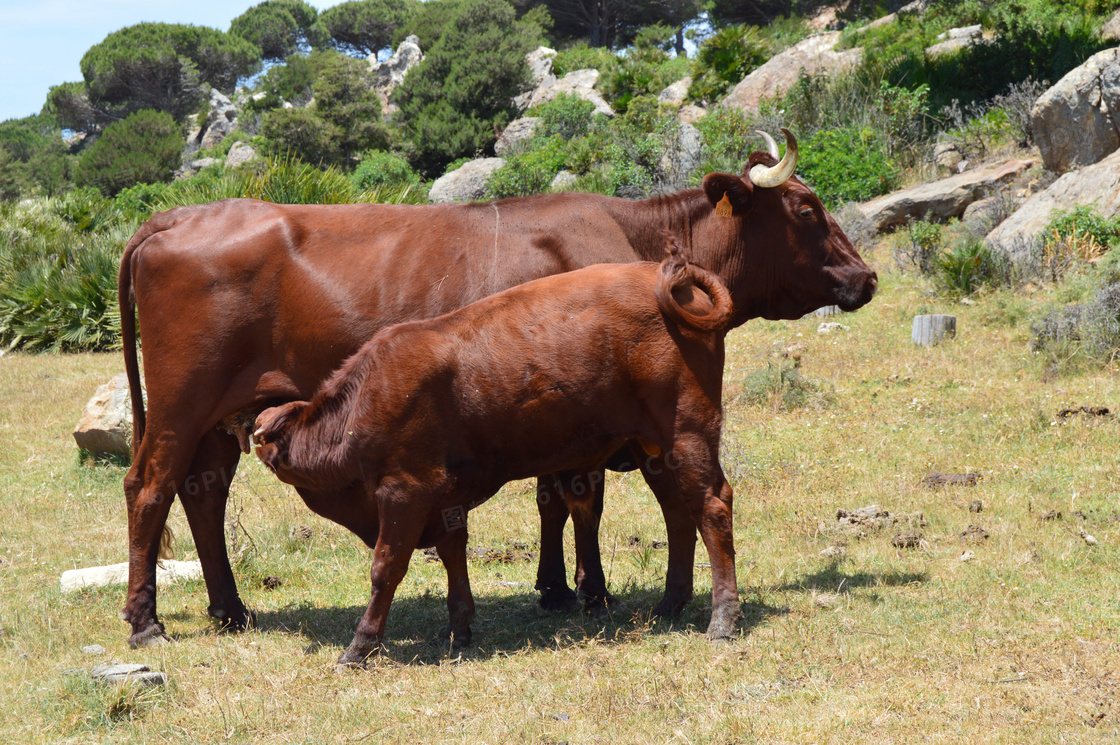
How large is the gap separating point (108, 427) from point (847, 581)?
7841mm

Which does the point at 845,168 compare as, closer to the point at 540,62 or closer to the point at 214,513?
the point at 214,513

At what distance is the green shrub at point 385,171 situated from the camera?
111ft

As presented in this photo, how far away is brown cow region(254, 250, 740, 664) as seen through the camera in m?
5.25

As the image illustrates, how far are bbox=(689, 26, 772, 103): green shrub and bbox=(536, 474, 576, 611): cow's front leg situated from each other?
26.0 meters

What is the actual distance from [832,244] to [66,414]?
35.9 ft

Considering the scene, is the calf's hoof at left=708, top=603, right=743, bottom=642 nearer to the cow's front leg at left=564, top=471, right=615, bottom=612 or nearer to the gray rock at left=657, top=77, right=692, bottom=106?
the cow's front leg at left=564, top=471, right=615, bottom=612

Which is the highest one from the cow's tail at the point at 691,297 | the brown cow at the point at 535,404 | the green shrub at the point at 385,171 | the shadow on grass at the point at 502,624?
the green shrub at the point at 385,171

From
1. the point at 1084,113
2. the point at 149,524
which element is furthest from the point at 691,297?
the point at 1084,113

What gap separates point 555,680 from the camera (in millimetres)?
4902

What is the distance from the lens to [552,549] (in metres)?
6.18

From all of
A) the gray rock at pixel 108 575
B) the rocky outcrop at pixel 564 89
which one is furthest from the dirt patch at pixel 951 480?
the rocky outcrop at pixel 564 89

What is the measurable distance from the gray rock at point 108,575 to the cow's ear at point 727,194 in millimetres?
4199

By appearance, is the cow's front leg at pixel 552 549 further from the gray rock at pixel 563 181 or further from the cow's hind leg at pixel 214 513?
the gray rock at pixel 563 181

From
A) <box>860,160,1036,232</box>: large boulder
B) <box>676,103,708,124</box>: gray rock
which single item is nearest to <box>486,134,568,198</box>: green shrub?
<box>676,103,708,124</box>: gray rock
